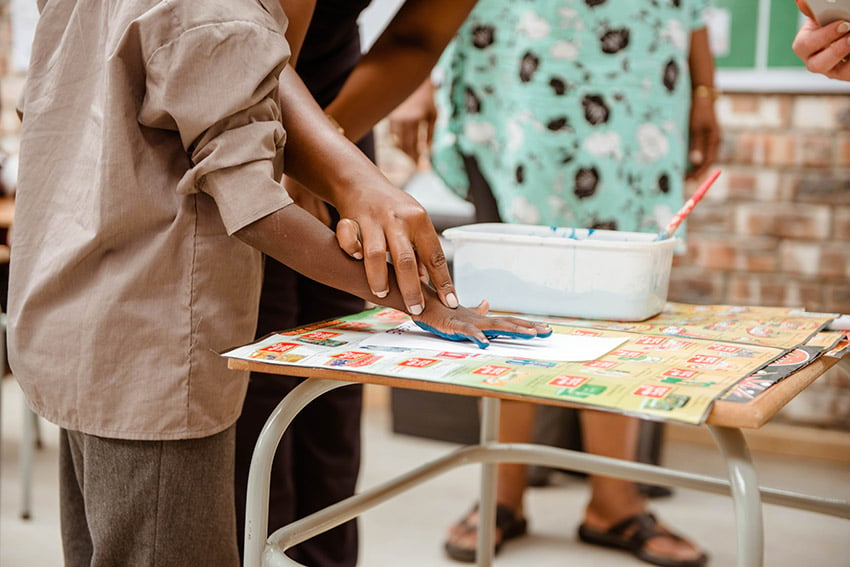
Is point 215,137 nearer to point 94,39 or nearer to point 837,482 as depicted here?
point 94,39

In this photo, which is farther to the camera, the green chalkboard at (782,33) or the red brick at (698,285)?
the red brick at (698,285)

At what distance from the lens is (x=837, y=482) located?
229 cm

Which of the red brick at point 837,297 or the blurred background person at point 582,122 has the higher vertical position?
the blurred background person at point 582,122

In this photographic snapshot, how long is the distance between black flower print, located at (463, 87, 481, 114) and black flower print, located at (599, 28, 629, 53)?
27 centimetres

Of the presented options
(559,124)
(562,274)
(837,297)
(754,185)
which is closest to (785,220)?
(754,185)

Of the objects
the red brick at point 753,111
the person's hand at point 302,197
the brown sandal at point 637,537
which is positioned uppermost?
the red brick at point 753,111

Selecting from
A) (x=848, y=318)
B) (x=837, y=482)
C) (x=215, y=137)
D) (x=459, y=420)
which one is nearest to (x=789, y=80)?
(x=837, y=482)

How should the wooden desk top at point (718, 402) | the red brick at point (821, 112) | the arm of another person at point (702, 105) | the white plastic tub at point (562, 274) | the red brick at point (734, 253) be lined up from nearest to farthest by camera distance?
the wooden desk top at point (718, 402)
the white plastic tub at point (562, 274)
the arm of another person at point (702, 105)
the red brick at point (821, 112)
the red brick at point (734, 253)

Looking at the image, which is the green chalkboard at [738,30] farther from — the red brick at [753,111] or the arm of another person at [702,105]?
the arm of another person at [702,105]

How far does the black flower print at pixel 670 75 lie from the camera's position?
1.74 metres

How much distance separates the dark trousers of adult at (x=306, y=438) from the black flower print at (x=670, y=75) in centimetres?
74

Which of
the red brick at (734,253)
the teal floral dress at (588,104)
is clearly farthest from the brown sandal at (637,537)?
the red brick at (734,253)

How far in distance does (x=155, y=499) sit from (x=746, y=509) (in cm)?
50

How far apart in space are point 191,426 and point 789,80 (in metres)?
1.98
